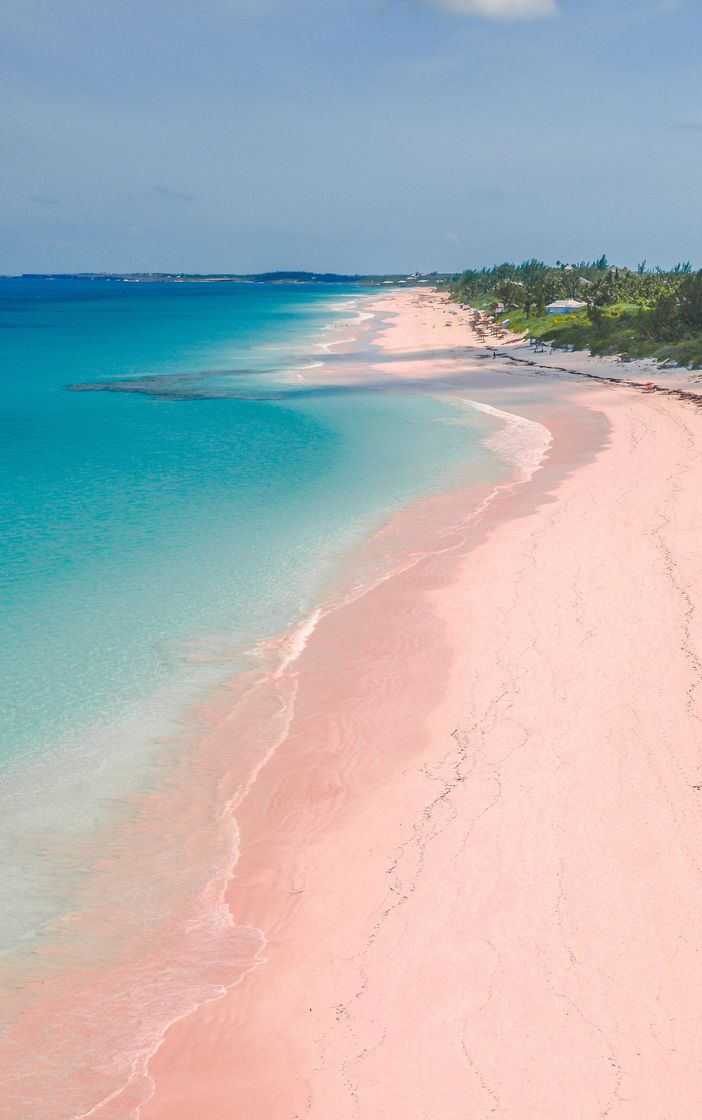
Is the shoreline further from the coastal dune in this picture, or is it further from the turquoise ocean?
the turquoise ocean

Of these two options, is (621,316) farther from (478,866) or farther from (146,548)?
(478,866)

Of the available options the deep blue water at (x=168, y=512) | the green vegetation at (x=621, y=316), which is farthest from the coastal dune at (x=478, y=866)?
the green vegetation at (x=621, y=316)

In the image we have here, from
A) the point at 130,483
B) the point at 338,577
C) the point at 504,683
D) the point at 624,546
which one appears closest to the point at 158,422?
the point at 130,483

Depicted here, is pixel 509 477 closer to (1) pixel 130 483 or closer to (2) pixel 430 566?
(2) pixel 430 566

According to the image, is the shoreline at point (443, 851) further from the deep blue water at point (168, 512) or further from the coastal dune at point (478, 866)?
the deep blue water at point (168, 512)

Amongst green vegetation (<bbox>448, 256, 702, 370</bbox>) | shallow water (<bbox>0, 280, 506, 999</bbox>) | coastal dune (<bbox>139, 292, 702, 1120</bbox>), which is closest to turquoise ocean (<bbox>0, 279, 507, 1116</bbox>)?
shallow water (<bbox>0, 280, 506, 999</bbox>)
